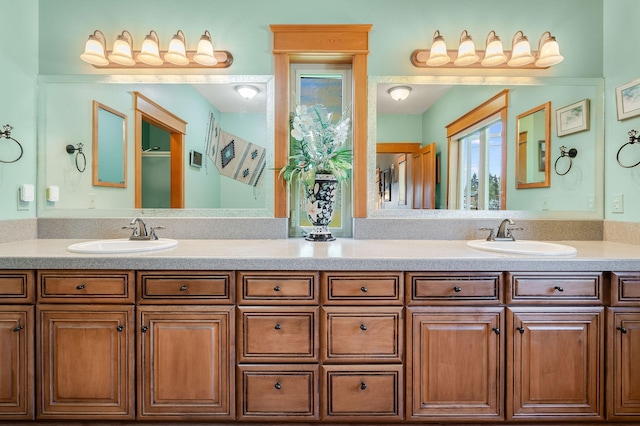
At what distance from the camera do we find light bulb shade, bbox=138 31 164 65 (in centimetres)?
192

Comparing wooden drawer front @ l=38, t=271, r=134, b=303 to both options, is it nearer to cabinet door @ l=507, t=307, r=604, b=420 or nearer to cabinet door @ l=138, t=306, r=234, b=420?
cabinet door @ l=138, t=306, r=234, b=420

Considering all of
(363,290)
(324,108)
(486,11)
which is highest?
(486,11)

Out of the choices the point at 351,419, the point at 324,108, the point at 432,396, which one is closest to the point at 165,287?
the point at 351,419

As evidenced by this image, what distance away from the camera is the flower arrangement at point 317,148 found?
6.13ft

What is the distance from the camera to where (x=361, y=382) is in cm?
Answer: 140

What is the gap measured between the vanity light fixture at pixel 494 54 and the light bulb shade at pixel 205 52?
1249 millimetres

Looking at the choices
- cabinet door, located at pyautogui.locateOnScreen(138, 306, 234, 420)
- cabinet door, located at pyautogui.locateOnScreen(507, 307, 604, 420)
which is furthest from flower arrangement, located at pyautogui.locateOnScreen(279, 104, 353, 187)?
cabinet door, located at pyautogui.locateOnScreen(507, 307, 604, 420)

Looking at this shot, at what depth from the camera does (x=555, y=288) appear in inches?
54.7

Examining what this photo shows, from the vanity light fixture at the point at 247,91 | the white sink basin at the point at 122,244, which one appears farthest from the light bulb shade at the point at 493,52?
the white sink basin at the point at 122,244

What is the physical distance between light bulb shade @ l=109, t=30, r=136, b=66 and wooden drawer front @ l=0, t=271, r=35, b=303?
129cm

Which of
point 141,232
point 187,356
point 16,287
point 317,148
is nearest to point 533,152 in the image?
point 317,148

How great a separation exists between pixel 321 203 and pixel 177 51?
124 cm

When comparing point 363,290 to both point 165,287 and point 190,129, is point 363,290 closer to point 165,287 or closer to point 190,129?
point 165,287

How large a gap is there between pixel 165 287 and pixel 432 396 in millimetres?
1239
